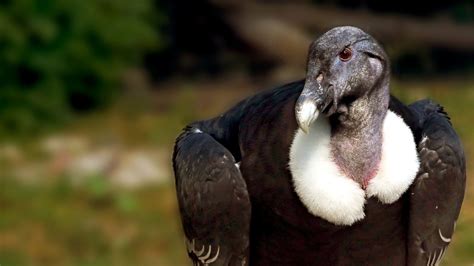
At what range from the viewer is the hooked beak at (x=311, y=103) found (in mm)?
4391

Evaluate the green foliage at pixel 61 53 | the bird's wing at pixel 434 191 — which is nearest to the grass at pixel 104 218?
the green foliage at pixel 61 53

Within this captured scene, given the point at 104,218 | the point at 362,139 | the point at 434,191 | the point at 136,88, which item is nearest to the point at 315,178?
the point at 362,139

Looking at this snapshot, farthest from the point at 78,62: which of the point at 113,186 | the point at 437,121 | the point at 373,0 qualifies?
the point at 437,121

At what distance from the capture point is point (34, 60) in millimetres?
10445

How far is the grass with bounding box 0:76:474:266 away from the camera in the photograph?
A: 8719 mm

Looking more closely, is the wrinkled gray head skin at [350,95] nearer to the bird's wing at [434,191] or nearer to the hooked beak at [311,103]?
the hooked beak at [311,103]

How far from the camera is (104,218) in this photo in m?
9.37

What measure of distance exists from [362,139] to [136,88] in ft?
25.8

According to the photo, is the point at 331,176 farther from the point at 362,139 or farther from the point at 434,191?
the point at 434,191

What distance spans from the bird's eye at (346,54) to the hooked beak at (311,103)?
134 millimetres

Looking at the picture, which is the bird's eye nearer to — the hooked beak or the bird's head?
the bird's head

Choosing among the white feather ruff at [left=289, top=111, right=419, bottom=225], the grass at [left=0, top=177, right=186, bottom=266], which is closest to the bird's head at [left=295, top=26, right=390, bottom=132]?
the white feather ruff at [left=289, top=111, right=419, bottom=225]

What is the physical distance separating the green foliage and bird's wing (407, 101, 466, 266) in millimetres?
5773

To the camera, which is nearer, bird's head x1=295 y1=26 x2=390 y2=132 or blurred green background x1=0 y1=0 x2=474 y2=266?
bird's head x1=295 y1=26 x2=390 y2=132
